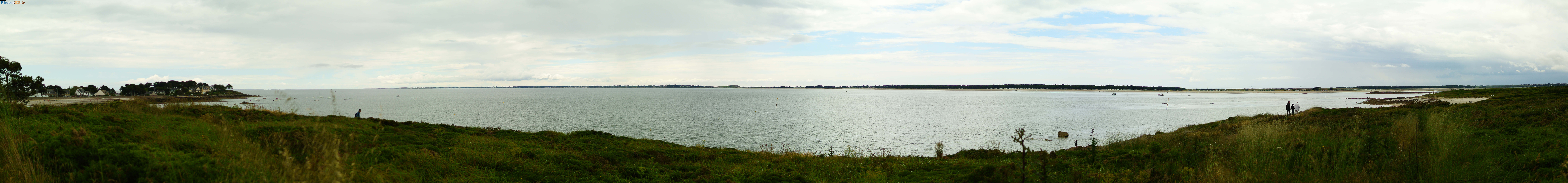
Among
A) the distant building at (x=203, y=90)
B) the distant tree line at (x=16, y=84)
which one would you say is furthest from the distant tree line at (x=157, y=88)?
the distant building at (x=203, y=90)

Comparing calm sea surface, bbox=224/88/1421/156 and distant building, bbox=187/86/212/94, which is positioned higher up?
distant building, bbox=187/86/212/94

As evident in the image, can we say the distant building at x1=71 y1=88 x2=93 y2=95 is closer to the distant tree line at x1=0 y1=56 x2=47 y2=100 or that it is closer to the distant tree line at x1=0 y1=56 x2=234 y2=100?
the distant tree line at x1=0 y1=56 x2=234 y2=100

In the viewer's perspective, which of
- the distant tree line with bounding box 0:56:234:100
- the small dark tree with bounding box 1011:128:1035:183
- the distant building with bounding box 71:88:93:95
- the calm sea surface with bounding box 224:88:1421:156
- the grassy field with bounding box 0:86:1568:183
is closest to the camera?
the small dark tree with bounding box 1011:128:1035:183

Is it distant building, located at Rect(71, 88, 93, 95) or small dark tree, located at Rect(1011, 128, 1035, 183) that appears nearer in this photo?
small dark tree, located at Rect(1011, 128, 1035, 183)

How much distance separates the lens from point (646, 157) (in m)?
12.7

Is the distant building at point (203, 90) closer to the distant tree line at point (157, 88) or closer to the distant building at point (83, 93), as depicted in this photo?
the distant tree line at point (157, 88)

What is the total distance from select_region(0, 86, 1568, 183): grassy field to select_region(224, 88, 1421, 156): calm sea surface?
0.83 meters

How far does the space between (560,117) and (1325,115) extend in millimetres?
51168

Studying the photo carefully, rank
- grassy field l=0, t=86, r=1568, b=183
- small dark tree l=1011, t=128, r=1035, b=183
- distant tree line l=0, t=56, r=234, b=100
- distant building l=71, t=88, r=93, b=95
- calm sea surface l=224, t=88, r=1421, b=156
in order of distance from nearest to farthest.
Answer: small dark tree l=1011, t=128, r=1035, b=183 → grassy field l=0, t=86, r=1568, b=183 → distant tree line l=0, t=56, r=234, b=100 → calm sea surface l=224, t=88, r=1421, b=156 → distant building l=71, t=88, r=93, b=95

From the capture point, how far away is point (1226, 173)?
280 inches

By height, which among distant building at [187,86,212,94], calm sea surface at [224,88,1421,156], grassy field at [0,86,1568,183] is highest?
distant building at [187,86,212,94]

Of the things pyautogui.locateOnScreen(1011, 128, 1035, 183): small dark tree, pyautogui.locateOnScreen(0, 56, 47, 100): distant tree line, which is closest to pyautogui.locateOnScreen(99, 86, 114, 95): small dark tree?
pyautogui.locateOnScreen(0, 56, 47, 100): distant tree line

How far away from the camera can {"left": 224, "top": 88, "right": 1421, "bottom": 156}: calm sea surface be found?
32938 millimetres

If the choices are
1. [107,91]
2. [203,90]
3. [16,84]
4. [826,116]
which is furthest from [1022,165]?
[107,91]
